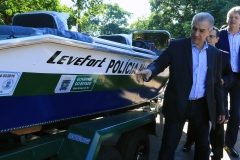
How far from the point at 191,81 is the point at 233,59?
144 centimetres

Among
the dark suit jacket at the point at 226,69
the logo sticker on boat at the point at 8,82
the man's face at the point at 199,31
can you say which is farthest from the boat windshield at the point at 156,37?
the logo sticker on boat at the point at 8,82

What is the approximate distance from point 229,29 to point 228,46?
244 millimetres

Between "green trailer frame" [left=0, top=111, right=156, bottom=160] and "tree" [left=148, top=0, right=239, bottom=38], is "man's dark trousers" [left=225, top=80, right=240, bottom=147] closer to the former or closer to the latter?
"green trailer frame" [left=0, top=111, right=156, bottom=160]

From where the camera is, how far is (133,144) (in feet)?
9.71

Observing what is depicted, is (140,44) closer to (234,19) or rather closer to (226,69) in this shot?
(234,19)

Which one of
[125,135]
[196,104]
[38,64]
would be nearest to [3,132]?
[38,64]

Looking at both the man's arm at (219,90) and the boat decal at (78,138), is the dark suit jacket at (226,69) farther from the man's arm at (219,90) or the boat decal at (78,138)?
the boat decal at (78,138)

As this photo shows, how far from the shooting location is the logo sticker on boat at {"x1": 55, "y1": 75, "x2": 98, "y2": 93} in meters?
2.37

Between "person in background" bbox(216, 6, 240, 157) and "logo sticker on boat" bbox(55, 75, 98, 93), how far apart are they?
210 cm

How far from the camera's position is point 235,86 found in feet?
12.1

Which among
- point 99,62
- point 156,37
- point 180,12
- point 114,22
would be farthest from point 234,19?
point 114,22

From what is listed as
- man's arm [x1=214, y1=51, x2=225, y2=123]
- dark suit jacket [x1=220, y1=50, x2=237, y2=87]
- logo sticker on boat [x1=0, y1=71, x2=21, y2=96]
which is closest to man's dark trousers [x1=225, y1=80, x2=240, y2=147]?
dark suit jacket [x1=220, y1=50, x2=237, y2=87]

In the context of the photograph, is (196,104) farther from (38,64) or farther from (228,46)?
(38,64)

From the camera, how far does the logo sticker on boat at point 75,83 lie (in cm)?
237
